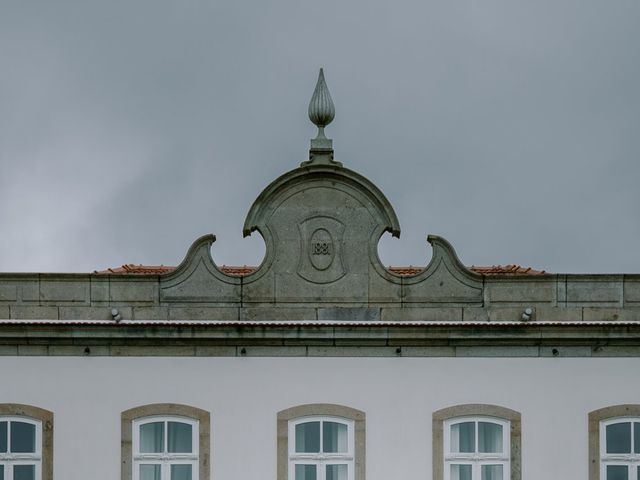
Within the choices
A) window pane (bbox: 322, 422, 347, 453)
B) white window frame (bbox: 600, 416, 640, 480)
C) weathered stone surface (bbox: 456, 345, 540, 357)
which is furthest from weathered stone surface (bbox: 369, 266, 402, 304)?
white window frame (bbox: 600, 416, 640, 480)

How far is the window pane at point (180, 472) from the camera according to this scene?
1662cm

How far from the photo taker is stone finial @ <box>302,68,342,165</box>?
54.8ft

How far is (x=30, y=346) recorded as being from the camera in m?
16.7

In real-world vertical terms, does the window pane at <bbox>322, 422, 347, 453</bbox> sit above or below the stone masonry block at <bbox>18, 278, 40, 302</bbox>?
below

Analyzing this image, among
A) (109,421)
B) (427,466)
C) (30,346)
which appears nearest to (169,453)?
(109,421)

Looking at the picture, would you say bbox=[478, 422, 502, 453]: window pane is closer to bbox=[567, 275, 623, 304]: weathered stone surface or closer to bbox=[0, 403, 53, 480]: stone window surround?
bbox=[567, 275, 623, 304]: weathered stone surface

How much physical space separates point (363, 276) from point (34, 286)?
14.5ft

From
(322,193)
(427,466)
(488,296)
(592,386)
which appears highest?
(322,193)

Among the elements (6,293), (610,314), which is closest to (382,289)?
(610,314)

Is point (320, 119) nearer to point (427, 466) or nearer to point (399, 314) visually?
point (399, 314)

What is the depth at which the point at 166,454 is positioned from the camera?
54.4 ft

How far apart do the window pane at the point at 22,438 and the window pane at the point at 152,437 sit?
1.45 metres

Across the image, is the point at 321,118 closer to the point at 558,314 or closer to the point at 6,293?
the point at 558,314

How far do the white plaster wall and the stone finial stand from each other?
2713 millimetres
